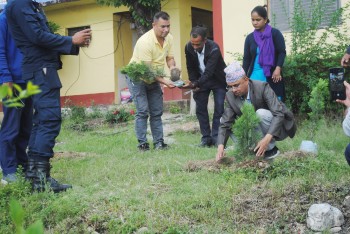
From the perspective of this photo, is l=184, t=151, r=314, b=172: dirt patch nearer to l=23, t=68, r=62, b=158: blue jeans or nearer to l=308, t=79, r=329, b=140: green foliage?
l=308, t=79, r=329, b=140: green foliage

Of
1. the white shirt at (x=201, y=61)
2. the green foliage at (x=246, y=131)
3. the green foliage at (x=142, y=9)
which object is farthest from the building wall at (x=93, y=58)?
the green foliage at (x=246, y=131)

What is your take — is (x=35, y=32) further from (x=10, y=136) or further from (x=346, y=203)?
(x=346, y=203)

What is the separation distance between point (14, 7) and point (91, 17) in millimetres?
10782

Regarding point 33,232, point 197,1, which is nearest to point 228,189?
point 33,232

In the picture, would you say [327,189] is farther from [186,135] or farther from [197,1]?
[197,1]

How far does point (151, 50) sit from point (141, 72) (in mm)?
492

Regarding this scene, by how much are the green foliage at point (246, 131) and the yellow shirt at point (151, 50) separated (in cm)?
A: 235

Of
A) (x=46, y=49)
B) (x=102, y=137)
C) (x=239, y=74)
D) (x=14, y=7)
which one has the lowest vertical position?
(x=102, y=137)

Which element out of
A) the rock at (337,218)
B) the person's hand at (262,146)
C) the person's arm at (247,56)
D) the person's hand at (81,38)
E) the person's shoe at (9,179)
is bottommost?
the rock at (337,218)

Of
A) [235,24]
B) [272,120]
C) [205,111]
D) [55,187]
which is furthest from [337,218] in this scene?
[235,24]

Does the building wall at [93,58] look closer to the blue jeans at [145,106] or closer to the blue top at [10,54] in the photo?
the blue jeans at [145,106]

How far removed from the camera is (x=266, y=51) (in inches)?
254

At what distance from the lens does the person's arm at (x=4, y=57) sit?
183 inches

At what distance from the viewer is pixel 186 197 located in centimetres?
371
